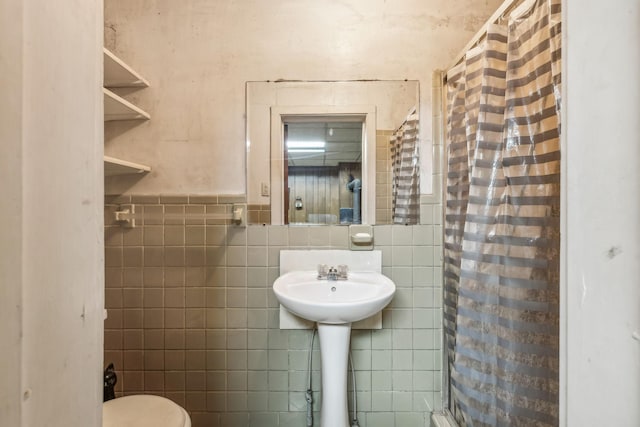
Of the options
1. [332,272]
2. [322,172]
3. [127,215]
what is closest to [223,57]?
[322,172]

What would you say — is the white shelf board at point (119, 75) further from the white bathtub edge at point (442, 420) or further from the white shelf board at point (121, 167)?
the white bathtub edge at point (442, 420)

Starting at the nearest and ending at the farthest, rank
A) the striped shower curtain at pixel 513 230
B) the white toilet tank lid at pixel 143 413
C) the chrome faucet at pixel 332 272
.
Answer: the striped shower curtain at pixel 513 230 < the white toilet tank lid at pixel 143 413 < the chrome faucet at pixel 332 272

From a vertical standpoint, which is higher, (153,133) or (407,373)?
(153,133)

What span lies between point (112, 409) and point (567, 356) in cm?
138

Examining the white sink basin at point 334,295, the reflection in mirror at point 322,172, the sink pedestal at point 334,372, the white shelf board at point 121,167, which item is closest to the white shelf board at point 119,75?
the white shelf board at point 121,167

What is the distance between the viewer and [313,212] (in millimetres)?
1419

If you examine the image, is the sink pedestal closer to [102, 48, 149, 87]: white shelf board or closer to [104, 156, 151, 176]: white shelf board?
[104, 156, 151, 176]: white shelf board

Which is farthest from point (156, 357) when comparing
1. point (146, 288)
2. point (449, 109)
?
point (449, 109)

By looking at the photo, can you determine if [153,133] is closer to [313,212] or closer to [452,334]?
[313,212]

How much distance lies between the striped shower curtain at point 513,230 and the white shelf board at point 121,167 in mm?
1321

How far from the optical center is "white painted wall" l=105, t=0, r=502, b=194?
55.9 inches

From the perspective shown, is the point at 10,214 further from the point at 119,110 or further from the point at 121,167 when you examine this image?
the point at 119,110

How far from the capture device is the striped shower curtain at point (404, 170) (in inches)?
56.6

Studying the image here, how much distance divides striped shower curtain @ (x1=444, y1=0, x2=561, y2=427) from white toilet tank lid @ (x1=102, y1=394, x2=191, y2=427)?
1.00 m
